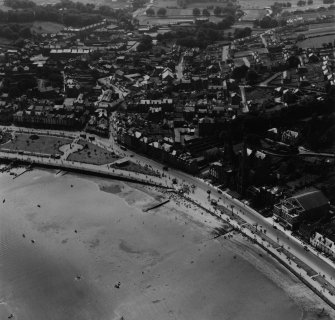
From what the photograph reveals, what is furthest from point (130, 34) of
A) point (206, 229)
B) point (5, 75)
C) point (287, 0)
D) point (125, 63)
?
point (206, 229)

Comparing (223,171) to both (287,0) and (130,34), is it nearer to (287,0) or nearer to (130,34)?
(130,34)

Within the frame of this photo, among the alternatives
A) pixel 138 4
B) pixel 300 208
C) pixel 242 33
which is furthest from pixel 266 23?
pixel 300 208

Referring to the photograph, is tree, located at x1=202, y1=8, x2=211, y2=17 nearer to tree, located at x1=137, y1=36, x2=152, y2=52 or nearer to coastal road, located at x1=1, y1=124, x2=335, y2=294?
tree, located at x1=137, y1=36, x2=152, y2=52

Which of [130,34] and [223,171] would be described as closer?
[223,171]

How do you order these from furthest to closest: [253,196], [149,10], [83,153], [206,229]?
[149,10]
[83,153]
[253,196]
[206,229]

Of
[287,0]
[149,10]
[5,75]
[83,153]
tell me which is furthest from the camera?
[287,0]

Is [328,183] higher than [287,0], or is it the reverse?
[287,0]
